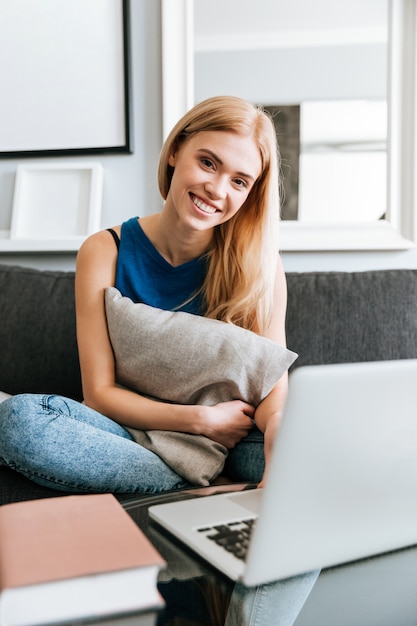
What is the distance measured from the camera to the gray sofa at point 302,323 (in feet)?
4.97

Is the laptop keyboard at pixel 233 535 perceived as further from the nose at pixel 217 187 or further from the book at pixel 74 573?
the nose at pixel 217 187

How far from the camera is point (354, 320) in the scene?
1526 millimetres

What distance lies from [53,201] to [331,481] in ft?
5.14

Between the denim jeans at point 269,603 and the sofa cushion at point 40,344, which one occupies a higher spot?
the sofa cushion at point 40,344

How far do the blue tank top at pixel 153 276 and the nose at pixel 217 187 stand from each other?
0.62 feet

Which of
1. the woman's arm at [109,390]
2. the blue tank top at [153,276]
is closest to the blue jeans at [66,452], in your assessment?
the woman's arm at [109,390]

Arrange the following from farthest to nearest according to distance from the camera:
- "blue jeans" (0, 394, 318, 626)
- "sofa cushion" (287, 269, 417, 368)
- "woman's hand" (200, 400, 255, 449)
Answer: "sofa cushion" (287, 269, 417, 368) < "woman's hand" (200, 400, 255, 449) < "blue jeans" (0, 394, 318, 626)

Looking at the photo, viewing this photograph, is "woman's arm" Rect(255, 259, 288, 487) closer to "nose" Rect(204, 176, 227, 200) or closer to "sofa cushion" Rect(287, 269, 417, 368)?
"sofa cushion" Rect(287, 269, 417, 368)

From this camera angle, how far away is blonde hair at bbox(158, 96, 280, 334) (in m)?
1.32

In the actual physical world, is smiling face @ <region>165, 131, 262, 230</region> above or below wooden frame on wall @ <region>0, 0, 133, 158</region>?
below

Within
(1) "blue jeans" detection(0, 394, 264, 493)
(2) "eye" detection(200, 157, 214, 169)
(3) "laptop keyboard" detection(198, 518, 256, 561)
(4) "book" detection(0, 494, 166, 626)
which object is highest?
(2) "eye" detection(200, 157, 214, 169)

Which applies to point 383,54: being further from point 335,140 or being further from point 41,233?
point 41,233

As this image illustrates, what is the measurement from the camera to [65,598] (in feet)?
1.59

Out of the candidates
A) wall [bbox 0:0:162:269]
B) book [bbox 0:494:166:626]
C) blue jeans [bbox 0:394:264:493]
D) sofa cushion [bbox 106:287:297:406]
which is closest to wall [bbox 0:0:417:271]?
wall [bbox 0:0:162:269]
